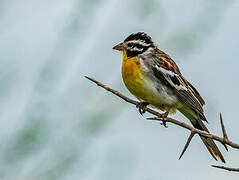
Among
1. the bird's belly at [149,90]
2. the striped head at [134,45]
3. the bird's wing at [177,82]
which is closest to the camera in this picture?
the bird's belly at [149,90]

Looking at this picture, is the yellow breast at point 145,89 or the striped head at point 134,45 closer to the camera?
the yellow breast at point 145,89

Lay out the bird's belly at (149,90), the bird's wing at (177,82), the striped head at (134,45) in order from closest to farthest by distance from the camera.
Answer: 1. the bird's belly at (149,90)
2. the bird's wing at (177,82)
3. the striped head at (134,45)

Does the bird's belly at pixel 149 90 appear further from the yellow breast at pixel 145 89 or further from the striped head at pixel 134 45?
the striped head at pixel 134 45

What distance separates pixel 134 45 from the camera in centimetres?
575

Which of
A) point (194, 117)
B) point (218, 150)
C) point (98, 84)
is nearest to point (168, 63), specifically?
point (194, 117)

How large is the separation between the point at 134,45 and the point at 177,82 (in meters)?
0.68

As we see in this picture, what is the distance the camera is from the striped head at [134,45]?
569 cm

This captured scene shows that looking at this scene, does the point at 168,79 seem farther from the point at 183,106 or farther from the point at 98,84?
the point at 98,84

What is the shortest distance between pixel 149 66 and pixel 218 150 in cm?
138

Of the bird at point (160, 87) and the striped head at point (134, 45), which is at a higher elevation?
the striped head at point (134, 45)

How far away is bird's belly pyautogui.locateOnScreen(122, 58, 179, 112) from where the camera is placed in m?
5.19

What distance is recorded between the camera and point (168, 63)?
224 inches

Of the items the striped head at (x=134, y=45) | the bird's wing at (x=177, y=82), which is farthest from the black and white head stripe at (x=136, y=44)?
the bird's wing at (x=177, y=82)

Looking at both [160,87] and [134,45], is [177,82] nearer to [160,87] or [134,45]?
[160,87]
